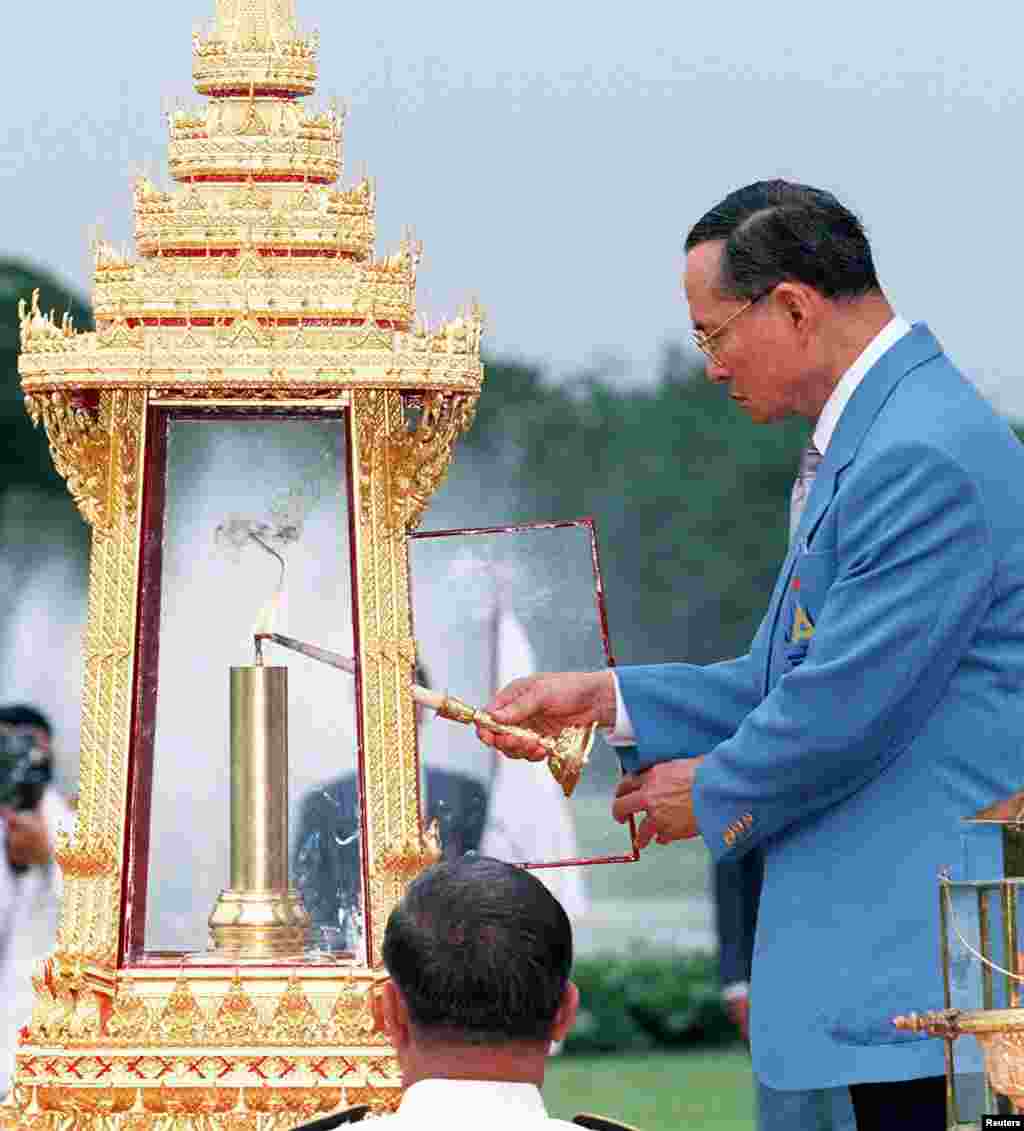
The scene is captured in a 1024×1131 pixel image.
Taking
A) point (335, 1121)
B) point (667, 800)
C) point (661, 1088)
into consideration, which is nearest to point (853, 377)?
point (667, 800)

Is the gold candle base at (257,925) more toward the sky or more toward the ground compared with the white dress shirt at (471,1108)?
more toward the sky

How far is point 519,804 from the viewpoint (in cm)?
649

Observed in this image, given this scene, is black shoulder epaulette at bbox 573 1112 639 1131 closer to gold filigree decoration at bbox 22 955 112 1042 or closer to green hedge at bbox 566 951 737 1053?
gold filigree decoration at bbox 22 955 112 1042

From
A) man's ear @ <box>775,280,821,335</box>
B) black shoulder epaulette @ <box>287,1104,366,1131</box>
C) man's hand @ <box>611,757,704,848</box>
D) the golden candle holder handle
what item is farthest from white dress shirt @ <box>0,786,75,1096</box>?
black shoulder epaulette @ <box>287,1104,366,1131</box>

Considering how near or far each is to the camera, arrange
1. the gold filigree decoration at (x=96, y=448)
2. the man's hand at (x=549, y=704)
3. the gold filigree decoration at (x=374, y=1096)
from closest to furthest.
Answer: the man's hand at (x=549, y=704) → the gold filigree decoration at (x=374, y=1096) → the gold filigree decoration at (x=96, y=448)

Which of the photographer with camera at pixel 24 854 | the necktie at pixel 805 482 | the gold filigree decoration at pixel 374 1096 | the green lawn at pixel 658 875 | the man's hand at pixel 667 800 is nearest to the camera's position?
the man's hand at pixel 667 800

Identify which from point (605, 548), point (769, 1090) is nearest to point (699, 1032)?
point (605, 548)

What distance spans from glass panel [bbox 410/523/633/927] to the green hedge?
331 inches

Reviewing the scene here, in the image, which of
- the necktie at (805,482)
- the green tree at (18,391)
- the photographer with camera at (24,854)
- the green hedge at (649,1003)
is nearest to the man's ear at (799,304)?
the necktie at (805,482)

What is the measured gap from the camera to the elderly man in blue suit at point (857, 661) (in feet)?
14.8

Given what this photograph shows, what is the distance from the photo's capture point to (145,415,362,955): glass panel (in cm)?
597

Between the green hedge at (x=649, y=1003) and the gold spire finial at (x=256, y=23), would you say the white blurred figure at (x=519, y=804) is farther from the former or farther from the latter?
the green hedge at (x=649, y=1003)

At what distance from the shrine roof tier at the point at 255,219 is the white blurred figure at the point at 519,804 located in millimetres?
680

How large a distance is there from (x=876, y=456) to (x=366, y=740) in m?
1.60
